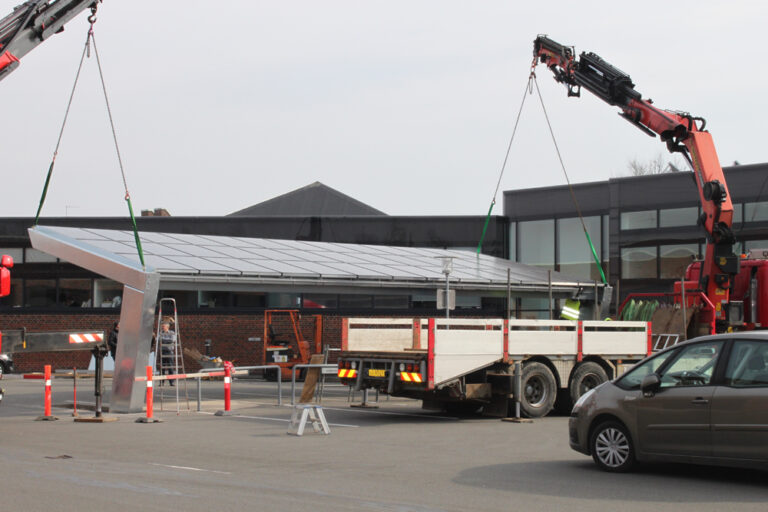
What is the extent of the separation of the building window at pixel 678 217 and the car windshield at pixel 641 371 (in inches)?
1059

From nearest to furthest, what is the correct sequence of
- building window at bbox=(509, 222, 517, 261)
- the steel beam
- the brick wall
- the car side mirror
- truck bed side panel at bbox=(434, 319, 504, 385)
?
the car side mirror < truck bed side panel at bbox=(434, 319, 504, 385) < the steel beam < the brick wall < building window at bbox=(509, 222, 517, 261)

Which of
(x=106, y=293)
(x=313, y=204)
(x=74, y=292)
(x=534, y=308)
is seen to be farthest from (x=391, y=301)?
(x=313, y=204)

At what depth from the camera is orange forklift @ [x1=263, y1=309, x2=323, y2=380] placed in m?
28.8

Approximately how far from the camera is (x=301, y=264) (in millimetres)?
25781

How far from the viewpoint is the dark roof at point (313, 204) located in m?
54.9

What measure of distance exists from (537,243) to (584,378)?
2383cm

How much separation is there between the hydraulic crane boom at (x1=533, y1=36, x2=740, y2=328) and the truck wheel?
3.30 meters

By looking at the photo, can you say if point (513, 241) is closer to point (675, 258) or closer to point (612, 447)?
point (675, 258)

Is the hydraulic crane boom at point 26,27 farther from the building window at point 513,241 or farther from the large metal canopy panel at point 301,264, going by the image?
the building window at point 513,241

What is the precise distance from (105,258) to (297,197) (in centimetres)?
3671

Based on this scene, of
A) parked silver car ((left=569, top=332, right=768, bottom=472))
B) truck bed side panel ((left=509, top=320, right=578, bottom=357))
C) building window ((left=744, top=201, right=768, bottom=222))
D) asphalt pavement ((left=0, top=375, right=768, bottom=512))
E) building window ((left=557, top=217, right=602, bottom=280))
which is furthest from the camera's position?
building window ((left=557, top=217, right=602, bottom=280))

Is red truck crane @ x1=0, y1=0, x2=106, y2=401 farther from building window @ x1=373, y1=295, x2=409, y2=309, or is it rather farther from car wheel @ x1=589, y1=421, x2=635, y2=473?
building window @ x1=373, y1=295, x2=409, y2=309

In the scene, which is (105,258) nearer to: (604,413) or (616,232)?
(604,413)

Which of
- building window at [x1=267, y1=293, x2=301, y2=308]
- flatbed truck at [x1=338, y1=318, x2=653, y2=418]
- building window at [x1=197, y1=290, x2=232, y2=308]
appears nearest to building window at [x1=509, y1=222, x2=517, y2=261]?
building window at [x1=267, y1=293, x2=301, y2=308]
